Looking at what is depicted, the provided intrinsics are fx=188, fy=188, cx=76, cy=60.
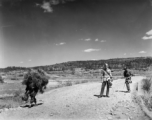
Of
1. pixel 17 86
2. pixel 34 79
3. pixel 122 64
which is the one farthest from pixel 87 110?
pixel 122 64

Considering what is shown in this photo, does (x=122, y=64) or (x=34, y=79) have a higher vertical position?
(x=122, y=64)

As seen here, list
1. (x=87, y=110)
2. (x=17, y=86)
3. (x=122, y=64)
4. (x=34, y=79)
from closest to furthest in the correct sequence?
(x=87, y=110)
(x=34, y=79)
(x=17, y=86)
(x=122, y=64)

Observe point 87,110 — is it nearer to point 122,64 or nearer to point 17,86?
point 17,86

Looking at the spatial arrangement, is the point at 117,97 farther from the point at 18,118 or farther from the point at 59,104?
the point at 18,118

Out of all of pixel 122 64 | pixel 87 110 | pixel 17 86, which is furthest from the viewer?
pixel 122 64

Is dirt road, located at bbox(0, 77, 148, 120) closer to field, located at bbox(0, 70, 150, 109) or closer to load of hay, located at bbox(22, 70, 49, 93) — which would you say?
load of hay, located at bbox(22, 70, 49, 93)

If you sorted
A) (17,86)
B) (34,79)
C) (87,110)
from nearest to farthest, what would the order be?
(87,110), (34,79), (17,86)

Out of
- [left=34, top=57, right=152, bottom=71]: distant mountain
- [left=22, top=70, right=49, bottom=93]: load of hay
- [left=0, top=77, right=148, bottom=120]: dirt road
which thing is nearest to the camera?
[left=0, top=77, right=148, bottom=120]: dirt road

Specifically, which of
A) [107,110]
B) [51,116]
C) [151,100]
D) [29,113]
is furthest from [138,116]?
[29,113]

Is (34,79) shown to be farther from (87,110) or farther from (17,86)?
(17,86)

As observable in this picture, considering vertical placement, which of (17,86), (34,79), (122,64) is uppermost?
(122,64)

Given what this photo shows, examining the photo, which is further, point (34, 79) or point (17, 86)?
point (17, 86)

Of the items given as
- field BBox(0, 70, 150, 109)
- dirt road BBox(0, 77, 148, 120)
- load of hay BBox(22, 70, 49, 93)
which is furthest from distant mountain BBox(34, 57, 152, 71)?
load of hay BBox(22, 70, 49, 93)

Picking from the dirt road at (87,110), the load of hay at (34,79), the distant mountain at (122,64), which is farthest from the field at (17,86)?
the distant mountain at (122,64)
